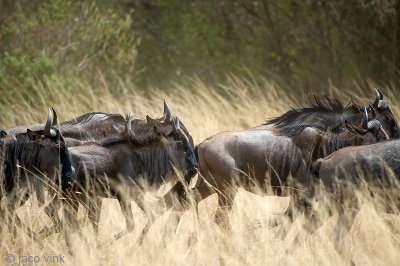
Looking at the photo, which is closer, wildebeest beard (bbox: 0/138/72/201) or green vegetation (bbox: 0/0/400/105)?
wildebeest beard (bbox: 0/138/72/201)

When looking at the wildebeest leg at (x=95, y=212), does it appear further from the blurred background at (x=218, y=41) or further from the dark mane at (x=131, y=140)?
the blurred background at (x=218, y=41)

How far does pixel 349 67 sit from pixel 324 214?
9.36 m

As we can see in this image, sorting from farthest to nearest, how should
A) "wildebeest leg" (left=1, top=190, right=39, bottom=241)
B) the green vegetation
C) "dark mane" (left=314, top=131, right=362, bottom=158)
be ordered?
the green vegetation → "dark mane" (left=314, top=131, right=362, bottom=158) → "wildebeest leg" (left=1, top=190, right=39, bottom=241)

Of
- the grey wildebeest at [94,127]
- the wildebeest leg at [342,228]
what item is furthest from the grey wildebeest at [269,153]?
the wildebeest leg at [342,228]

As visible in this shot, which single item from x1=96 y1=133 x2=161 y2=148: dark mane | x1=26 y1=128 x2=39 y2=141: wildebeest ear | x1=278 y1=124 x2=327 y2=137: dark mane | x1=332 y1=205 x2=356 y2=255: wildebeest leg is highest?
x1=26 y1=128 x2=39 y2=141: wildebeest ear

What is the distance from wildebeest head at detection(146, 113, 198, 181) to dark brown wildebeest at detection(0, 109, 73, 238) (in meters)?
0.91

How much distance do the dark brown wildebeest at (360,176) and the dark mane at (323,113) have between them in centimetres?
150

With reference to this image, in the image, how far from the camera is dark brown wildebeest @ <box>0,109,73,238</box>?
5.95 metres

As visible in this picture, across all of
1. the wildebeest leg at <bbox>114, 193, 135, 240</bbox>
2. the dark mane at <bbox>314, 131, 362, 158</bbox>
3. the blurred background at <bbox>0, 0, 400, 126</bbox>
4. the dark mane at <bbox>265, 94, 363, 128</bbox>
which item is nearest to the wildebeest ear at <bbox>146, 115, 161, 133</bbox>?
the wildebeest leg at <bbox>114, 193, 135, 240</bbox>

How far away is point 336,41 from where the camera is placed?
1441 cm

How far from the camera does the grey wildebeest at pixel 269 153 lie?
6.29 meters

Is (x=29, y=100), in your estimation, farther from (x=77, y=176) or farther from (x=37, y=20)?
(x=77, y=176)

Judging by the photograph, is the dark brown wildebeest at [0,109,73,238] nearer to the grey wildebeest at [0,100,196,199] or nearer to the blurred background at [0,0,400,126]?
the grey wildebeest at [0,100,196,199]

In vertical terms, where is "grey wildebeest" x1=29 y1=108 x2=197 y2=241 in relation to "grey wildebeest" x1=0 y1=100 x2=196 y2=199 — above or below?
below
